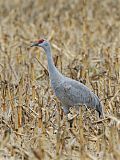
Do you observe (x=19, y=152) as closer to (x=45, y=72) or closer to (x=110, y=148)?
(x=110, y=148)

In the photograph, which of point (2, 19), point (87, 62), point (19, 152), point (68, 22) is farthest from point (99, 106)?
point (2, 19)

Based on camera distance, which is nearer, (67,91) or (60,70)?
(67,91)

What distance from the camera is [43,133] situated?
5.12 meters

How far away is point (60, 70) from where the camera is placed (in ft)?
25.6

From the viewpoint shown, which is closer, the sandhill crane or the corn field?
the corn field

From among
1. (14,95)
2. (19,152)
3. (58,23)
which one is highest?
(58,23)

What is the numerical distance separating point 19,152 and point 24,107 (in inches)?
46.3

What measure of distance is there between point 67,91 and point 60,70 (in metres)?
1.79

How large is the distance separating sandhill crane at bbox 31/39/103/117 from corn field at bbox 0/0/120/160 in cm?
A: 8

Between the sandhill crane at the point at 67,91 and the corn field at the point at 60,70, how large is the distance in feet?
0.27

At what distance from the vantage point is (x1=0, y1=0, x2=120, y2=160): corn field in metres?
4.81

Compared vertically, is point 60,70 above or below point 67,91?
above

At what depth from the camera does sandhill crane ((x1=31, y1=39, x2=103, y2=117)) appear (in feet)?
19.5

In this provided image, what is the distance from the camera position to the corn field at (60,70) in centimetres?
481
